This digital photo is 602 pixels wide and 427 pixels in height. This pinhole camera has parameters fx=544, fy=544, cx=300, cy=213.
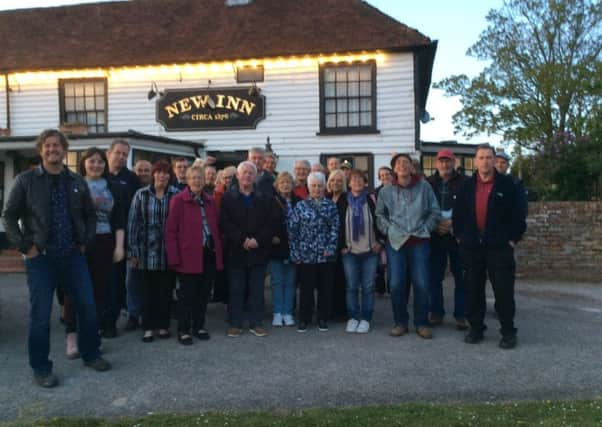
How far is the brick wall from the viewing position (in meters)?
10.8

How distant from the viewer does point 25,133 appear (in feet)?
49.1

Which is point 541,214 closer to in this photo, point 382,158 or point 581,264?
point 581,264

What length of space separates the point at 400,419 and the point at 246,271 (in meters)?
2.90

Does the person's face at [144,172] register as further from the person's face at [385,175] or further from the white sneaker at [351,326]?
the person's face at [385,175]

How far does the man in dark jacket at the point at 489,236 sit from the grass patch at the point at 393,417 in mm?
1678

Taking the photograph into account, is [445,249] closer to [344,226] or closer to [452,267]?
[452,267]

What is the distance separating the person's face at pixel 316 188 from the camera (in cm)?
614

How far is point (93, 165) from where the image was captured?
5566 mm

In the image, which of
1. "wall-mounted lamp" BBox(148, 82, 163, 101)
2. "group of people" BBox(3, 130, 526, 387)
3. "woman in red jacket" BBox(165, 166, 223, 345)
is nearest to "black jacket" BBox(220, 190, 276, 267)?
"group of people" BBox(3, 130, 526, 387)

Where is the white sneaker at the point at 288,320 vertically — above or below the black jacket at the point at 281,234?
below

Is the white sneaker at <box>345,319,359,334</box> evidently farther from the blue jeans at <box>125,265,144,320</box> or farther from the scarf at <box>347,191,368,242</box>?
the blue jeans at <box>125,265,144,320</box>

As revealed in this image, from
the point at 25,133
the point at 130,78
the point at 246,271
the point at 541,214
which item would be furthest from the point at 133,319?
the point at 25,133

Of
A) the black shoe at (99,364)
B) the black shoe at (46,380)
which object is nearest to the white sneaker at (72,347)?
the black shoe at (99,364)

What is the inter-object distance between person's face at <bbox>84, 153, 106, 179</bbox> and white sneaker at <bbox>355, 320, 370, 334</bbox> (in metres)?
3.27
